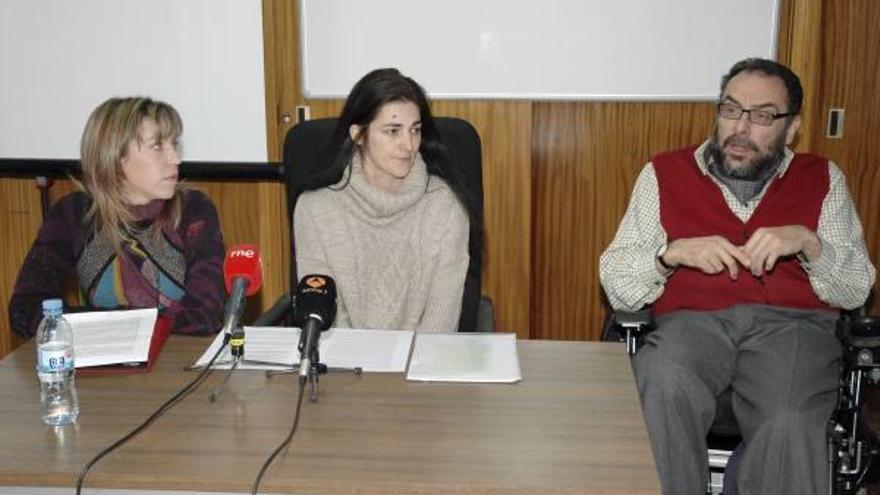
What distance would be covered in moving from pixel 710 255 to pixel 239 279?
3.97ft

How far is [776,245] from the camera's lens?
7.57 feet

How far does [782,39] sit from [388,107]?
1.49 metres

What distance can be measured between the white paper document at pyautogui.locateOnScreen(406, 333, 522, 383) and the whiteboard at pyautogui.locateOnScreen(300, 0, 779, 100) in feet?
4.70

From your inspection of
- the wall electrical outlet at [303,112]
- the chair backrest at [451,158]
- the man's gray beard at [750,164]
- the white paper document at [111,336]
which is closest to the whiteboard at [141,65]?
the wall electrical outlet at [303,112]

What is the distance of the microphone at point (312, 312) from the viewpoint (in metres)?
1.65

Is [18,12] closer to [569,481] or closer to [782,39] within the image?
[782,39]

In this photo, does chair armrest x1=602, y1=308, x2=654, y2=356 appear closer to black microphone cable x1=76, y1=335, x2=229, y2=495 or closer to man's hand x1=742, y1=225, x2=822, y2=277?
man's hand x1=742, y1=225, x2=822, y2=277

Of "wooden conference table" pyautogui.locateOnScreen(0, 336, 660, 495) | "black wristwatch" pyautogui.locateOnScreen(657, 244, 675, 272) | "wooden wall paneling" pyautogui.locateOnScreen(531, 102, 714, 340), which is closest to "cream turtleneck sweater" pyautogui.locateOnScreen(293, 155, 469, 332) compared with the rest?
"black wristwatch" pyautogui.locateOnScreen(657, 244, 675, 272)

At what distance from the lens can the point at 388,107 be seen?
246 centimetres

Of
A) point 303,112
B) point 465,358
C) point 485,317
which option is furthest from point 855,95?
point 465,358

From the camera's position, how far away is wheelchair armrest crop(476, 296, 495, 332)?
Answer: 90.1 inches

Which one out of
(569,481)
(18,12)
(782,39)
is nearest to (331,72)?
(18,12)

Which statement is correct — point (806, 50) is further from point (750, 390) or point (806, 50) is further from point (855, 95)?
point (750, 390)

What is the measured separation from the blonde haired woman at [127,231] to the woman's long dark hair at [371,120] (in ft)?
1.13
